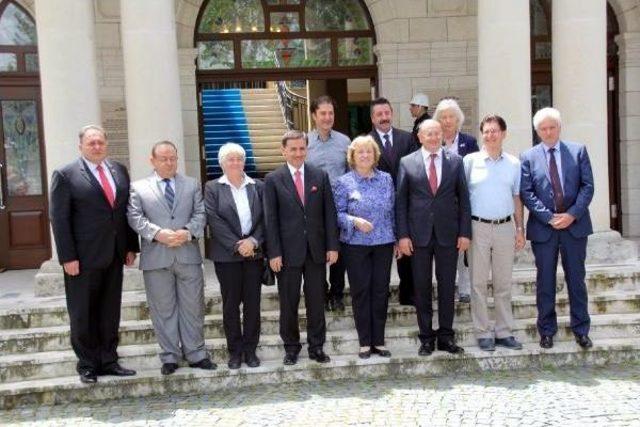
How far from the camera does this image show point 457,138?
6.45m

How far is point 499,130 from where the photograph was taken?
5.82 metres

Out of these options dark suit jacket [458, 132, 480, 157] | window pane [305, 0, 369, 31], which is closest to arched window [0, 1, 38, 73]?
window pane [305, 0, 369, 31]

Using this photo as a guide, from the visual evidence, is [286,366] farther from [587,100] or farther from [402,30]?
[402,30]

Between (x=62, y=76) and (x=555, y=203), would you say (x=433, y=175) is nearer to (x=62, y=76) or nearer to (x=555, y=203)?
(x=555, y=203)

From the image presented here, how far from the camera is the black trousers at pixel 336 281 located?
639 cm

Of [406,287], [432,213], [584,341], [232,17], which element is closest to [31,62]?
[232,17]

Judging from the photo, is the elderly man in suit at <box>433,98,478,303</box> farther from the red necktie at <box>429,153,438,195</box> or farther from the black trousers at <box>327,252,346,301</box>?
the black trousers at <box>327,252,346,301</box>

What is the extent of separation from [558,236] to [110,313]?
3.54m

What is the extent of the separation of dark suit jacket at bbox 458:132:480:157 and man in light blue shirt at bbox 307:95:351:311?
977 mm

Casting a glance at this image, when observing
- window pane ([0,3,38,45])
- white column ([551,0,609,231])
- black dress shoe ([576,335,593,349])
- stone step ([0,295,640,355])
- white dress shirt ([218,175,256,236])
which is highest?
window pane ([0,3,38,45])

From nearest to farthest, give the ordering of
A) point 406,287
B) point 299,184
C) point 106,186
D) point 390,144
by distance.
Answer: point 106,186, point 299,184, point 390,144, point 406,287

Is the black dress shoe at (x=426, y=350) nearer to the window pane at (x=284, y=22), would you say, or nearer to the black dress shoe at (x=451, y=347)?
the black dress shoe at (x=451, y=347)

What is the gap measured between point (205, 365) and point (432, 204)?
2156 mm

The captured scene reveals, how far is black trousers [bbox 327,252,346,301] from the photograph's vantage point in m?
6.39
